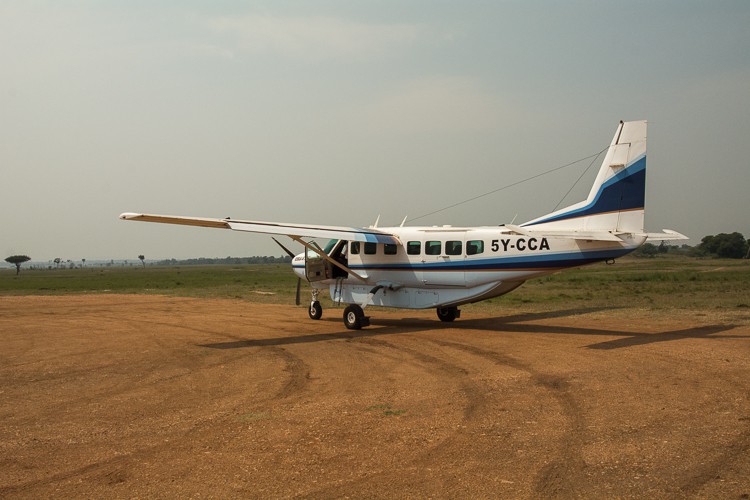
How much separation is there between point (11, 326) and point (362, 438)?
17172mm

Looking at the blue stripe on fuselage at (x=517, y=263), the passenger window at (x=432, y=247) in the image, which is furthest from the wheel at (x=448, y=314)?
the passenger window at (x=432, y=247)

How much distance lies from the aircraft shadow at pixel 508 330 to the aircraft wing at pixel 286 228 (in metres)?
2.83

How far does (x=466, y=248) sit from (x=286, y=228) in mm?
5313

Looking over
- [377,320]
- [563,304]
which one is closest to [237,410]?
[377,320]

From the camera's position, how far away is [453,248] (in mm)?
19047

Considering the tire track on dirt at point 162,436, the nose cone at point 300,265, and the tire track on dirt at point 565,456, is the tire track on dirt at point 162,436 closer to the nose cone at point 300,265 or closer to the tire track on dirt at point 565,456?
the tire track on dirt at point 565,456

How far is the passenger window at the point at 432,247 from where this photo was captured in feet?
63.5

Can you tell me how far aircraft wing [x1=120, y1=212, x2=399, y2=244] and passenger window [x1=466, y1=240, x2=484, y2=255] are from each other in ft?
7.95

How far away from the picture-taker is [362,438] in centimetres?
759

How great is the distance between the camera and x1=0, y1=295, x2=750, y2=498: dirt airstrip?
20.2 feet

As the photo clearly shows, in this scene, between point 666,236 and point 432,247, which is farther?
point 432,247

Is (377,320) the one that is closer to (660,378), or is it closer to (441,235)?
(441,235)

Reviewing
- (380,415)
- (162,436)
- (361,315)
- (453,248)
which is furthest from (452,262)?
(162,436)

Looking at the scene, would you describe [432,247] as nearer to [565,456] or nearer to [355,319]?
[355,319]
